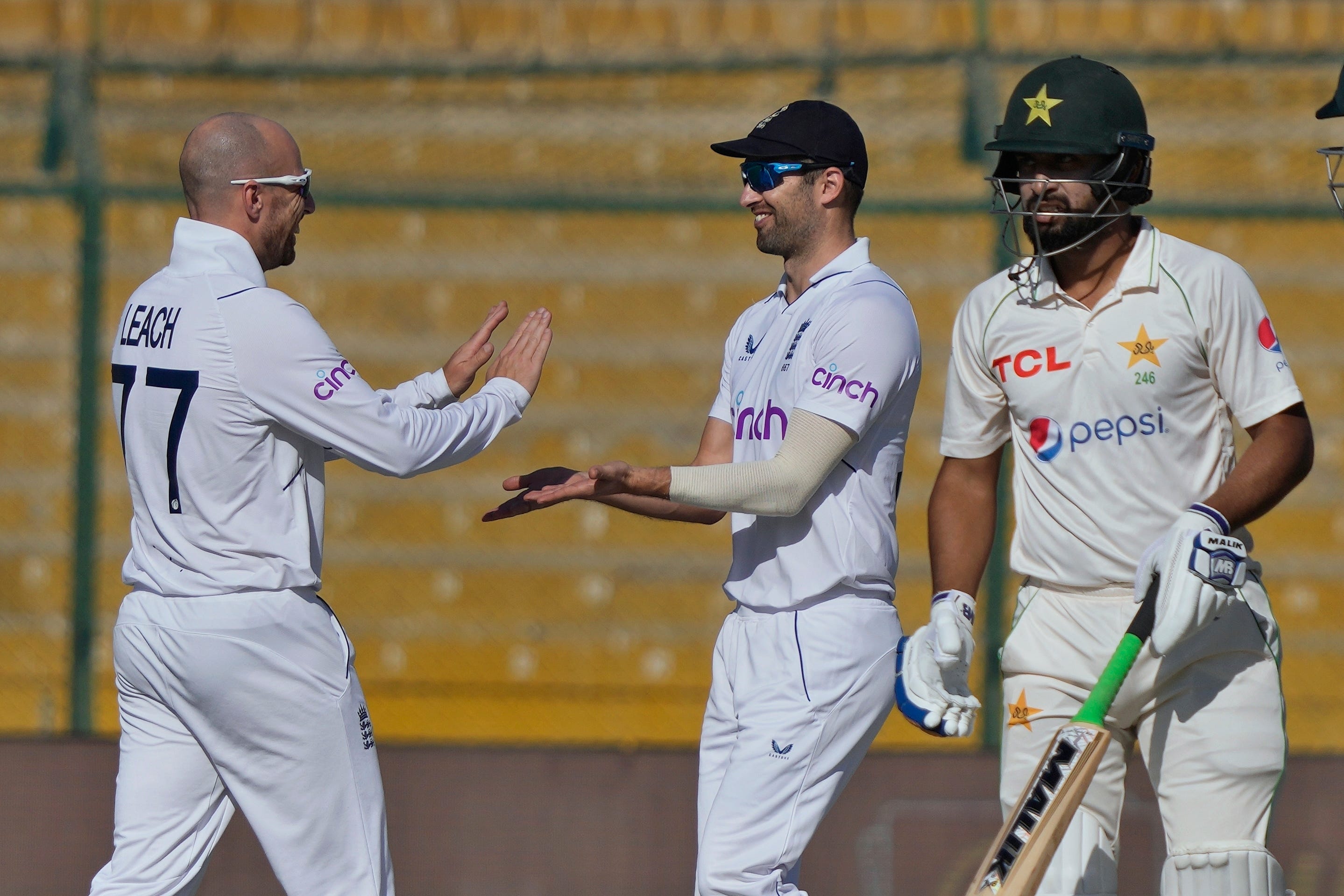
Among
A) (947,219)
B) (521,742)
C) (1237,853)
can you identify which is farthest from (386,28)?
(1237,853)

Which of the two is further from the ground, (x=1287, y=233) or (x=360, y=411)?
(x=1287, y=233)

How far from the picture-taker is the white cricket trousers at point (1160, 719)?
3395 millimetres

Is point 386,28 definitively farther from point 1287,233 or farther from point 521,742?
point 1287,233

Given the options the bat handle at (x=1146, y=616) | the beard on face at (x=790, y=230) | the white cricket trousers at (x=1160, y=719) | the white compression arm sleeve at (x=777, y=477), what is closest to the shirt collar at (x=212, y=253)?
the white compression arm sleeve at (x=777, y=477)

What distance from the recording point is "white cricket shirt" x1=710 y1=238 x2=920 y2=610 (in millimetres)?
3688

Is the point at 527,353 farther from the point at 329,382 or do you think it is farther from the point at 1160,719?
the point at 1160,719

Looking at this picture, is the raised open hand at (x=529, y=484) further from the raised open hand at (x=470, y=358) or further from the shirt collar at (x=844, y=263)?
the shirt collar at (x=844, y=263)

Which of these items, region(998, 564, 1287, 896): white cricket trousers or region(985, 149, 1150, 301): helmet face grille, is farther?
region(985, 149, 1150, 301): helmet face grille

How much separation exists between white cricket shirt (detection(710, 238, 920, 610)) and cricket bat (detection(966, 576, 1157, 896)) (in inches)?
23.4

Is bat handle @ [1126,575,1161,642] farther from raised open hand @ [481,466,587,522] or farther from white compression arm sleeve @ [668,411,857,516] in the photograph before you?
raised open hand @ [481,466,587,522]

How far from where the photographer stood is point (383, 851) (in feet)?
12.0

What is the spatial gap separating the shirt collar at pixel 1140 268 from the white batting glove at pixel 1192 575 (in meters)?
0.51

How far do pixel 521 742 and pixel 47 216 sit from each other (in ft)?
8.41

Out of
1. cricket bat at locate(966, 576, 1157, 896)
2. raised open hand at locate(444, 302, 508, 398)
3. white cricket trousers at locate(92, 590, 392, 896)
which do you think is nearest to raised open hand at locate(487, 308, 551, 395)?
raised open hand at locate(444, 302, 508, 398)
